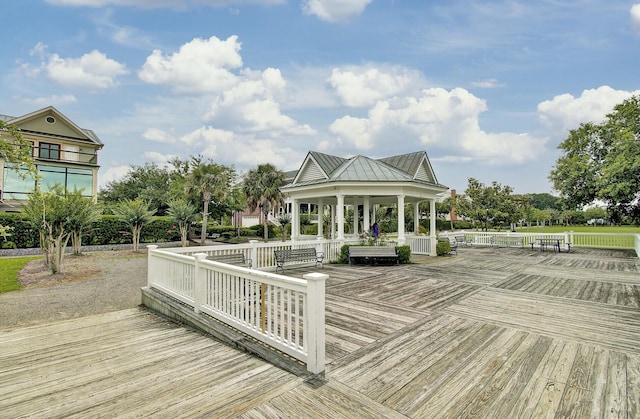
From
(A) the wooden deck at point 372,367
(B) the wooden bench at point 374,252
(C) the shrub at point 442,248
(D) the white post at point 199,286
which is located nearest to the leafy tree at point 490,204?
(C) the shrub at point 442,248

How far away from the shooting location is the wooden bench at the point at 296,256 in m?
9.07

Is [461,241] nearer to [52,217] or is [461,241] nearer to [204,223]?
[204,223]

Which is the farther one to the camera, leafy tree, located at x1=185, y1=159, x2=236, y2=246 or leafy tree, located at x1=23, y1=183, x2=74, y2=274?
leafy tree, located at x1=185, y1=159, x2=236, y2=246

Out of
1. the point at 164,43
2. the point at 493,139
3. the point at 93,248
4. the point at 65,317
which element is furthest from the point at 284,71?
the point at 93,248

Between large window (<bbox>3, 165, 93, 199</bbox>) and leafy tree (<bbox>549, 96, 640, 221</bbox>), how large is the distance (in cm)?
3055

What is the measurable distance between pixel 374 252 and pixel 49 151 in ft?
85.4

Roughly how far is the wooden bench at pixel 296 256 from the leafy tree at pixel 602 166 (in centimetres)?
1357

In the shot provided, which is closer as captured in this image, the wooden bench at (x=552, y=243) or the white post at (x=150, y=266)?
the white post at (x=150, y=266)

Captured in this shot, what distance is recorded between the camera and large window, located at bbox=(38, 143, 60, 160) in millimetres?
21617

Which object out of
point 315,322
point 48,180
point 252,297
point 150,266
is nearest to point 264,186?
point 48,180

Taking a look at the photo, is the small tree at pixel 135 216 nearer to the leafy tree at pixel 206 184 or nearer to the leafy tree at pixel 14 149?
the leafy tree at pixel 206 184

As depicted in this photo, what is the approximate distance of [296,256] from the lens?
30.8ft

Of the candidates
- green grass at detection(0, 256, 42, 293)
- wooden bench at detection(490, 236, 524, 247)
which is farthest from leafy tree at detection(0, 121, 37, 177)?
wooden bench at detection(490, 236, 524, 247)

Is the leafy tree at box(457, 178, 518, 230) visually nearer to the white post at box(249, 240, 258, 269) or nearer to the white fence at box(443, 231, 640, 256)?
the white fence at box(443, 231, 640, 256)
